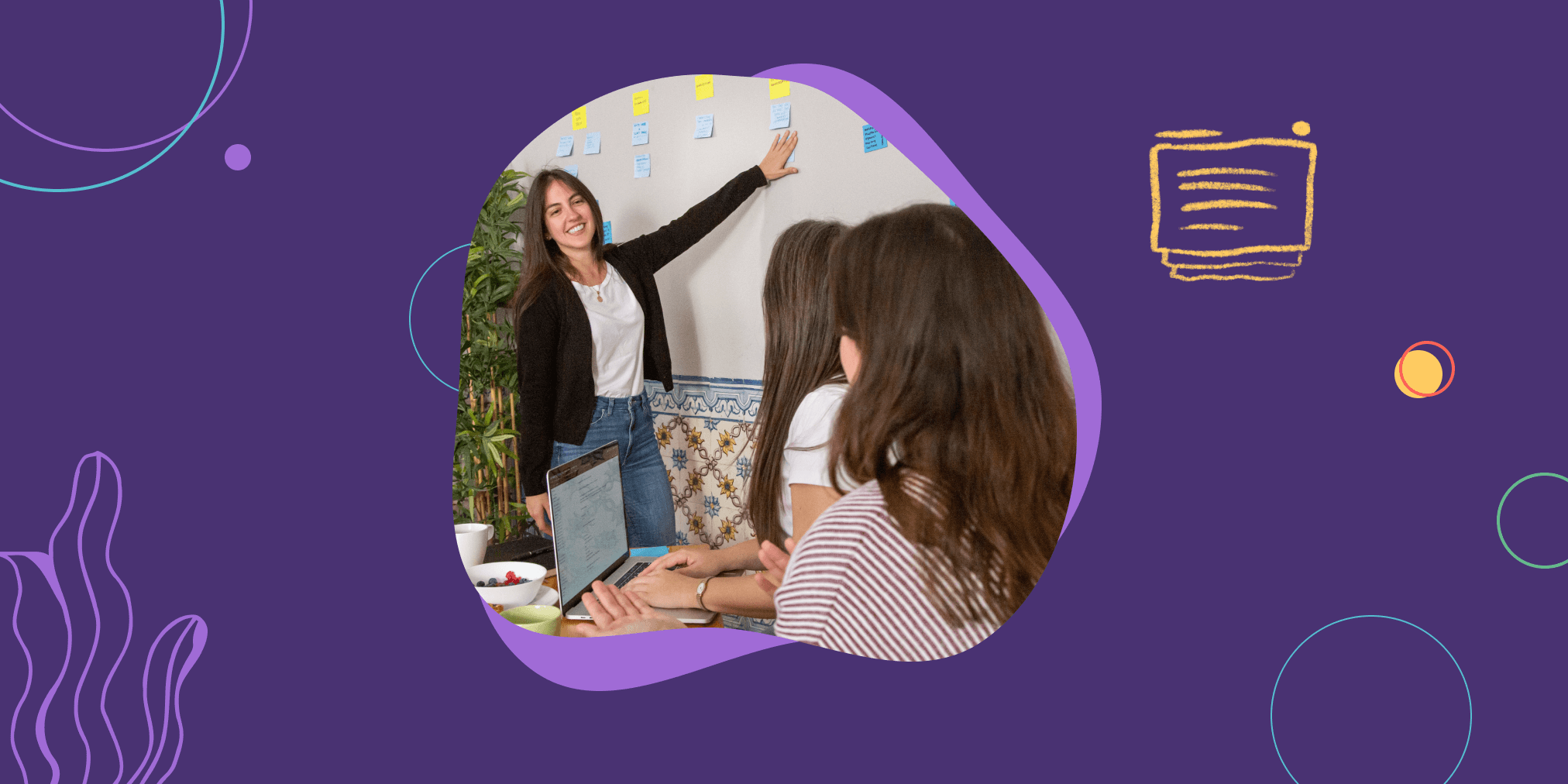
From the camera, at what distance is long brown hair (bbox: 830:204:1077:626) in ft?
4.80

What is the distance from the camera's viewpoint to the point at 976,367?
1464mm

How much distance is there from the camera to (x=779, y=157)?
1.61m

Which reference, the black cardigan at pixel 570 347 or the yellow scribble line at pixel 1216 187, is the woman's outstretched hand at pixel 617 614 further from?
the yellow scribble line at pixel 1216 187

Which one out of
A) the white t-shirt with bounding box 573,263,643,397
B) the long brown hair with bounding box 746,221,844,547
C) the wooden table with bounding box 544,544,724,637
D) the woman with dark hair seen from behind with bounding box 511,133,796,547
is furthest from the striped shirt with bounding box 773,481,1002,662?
the white t-shirt with bounding box 573,263,643,397

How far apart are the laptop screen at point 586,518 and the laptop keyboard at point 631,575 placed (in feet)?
0.10

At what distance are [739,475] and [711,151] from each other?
0.56m

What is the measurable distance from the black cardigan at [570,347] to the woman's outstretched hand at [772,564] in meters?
0.35

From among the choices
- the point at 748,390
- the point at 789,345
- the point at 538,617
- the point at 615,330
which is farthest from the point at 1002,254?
the point at 538,617

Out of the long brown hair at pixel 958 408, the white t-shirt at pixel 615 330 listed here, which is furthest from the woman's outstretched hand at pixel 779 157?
the white t-shirt at pixel 615 330

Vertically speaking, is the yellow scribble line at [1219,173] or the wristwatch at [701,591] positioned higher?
the yellow scribble line at [1219,173]

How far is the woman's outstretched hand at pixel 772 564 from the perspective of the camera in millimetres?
1610

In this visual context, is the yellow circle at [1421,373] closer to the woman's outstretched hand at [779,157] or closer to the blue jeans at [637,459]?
the woman's outstretched hand at [779,157]

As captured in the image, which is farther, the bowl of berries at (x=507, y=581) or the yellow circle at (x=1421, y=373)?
the bowl of berries at (x=507, y=581)

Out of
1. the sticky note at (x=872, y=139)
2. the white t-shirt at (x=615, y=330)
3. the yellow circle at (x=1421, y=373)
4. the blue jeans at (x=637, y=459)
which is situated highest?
the sticky note at (x=872, y=139)
